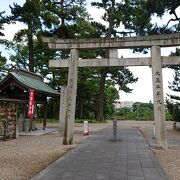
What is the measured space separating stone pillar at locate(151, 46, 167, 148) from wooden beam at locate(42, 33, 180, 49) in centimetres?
70

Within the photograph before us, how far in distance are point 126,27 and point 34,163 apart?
29.1m

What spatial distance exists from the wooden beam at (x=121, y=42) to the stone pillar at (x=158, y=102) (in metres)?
0.70

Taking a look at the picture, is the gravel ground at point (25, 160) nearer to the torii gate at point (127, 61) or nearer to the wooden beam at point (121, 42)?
the torii gate at point (127, 61)

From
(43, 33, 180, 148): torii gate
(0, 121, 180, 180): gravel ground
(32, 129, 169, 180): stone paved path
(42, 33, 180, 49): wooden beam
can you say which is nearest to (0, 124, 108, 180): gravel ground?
(0, 121, 180, 180): gravel ground

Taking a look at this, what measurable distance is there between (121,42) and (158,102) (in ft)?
10.3

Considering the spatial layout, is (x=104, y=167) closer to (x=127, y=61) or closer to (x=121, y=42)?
(x=127, y=61)

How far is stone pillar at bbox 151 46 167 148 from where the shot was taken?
11.9 m

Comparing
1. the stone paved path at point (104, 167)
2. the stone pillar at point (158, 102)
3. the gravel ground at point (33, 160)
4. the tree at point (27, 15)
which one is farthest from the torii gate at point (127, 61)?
the tree at point (27, 15)

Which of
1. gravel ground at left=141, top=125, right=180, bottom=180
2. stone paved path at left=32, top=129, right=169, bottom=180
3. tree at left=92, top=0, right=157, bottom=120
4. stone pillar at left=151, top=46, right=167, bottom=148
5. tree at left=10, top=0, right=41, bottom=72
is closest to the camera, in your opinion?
stone paved path at left=32, top=129, right=169, bottom=180

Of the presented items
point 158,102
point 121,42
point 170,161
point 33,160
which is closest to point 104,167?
point 33,160

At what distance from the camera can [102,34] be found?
121 feet

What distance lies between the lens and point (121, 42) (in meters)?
12.7

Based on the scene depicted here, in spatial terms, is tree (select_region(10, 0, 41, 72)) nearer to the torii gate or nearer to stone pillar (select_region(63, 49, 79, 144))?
the torii gate

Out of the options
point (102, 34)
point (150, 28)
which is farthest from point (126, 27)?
point (150, 28)
